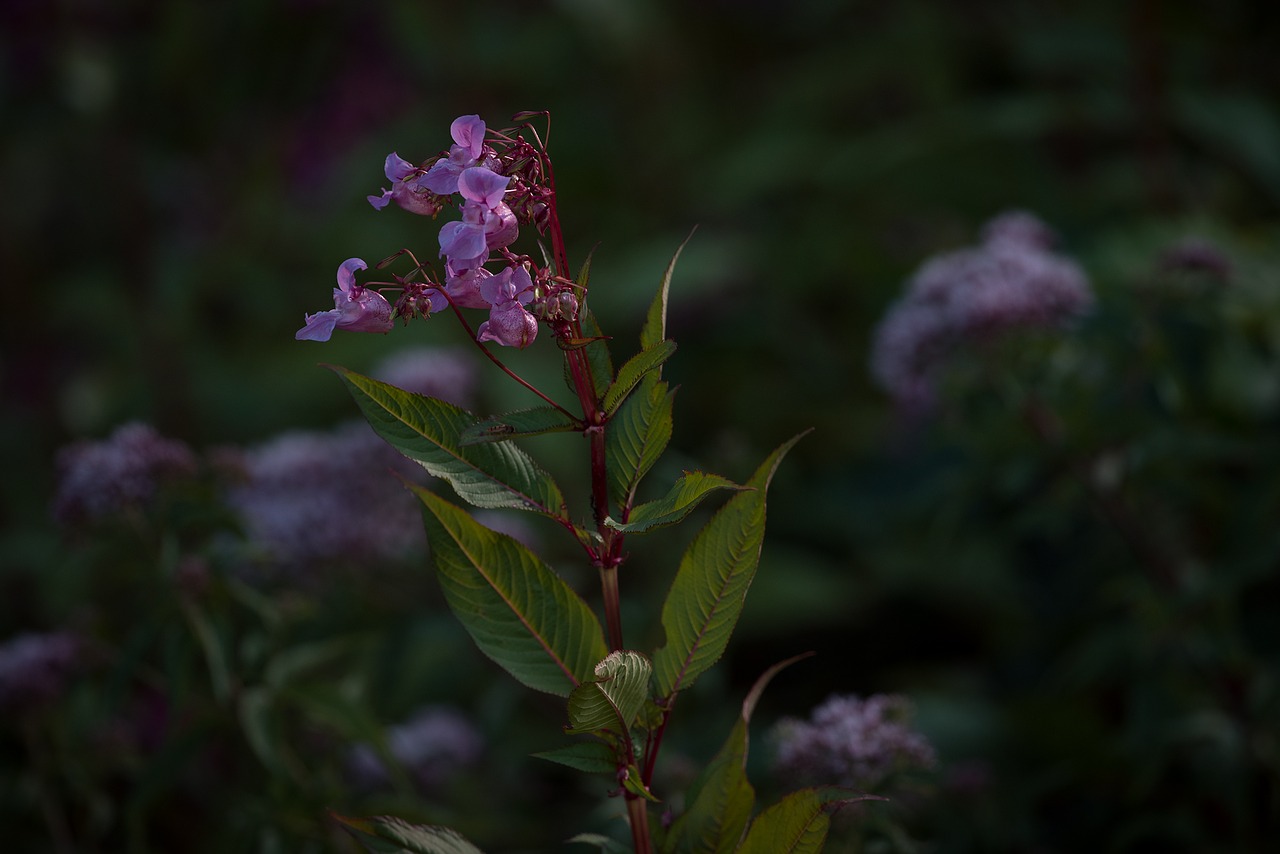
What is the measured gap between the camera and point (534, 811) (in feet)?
6.31

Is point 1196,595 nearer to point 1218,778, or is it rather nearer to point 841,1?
point 1218,778

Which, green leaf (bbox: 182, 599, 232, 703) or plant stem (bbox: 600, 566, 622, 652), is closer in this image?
plant stem (bbox: 600, 566, 622, 652)

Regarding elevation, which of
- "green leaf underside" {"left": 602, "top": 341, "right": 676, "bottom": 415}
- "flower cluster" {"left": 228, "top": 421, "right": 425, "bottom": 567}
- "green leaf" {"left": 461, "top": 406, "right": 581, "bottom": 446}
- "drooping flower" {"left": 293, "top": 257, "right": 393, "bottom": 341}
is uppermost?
"drooping flower" {"left": 293, "top": 257, "right": 393, "bottom": 341}

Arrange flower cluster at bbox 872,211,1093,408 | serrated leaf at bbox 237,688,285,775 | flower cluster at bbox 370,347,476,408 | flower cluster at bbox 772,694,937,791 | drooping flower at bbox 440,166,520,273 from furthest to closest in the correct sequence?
1. flower cluster at bbox 370,347,476,408
2. flower cluster at bbox 872,211,1093,408
3. serrated leaf at bbox 237,688,285,775
4. flower cluster at bbox 772,694,937,791
5. drooping flower at bbox 440,166,520,273

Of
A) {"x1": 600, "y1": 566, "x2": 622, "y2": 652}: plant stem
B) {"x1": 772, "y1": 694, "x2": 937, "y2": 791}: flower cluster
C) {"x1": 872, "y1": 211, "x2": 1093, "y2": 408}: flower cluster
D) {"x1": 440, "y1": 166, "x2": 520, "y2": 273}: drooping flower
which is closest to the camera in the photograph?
{"x1": 440, "y1": 166, "x2": 520, "y2": 273}: drooping flower

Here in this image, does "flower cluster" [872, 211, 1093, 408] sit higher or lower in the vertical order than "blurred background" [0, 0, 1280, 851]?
higher

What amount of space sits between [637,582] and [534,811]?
2.95 ft

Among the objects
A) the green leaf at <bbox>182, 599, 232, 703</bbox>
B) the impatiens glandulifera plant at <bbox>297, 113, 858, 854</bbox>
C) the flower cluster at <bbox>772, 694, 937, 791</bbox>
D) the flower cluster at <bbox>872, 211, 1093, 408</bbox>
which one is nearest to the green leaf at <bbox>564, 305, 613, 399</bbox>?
the impatiens glandulifera plant at <bbox>297, 113, 858, 854</bbox>

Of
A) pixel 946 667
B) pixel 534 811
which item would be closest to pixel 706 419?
pixel 946 667

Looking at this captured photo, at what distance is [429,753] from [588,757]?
1.00 metres

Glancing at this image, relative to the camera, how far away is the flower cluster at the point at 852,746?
3.61 feet

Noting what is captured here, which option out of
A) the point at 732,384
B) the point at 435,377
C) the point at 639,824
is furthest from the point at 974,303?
the point at 732,384

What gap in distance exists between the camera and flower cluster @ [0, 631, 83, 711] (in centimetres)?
143

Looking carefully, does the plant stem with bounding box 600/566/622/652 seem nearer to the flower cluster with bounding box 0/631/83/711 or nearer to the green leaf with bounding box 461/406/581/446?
the green leaf with bounding box 461/406/581/446
